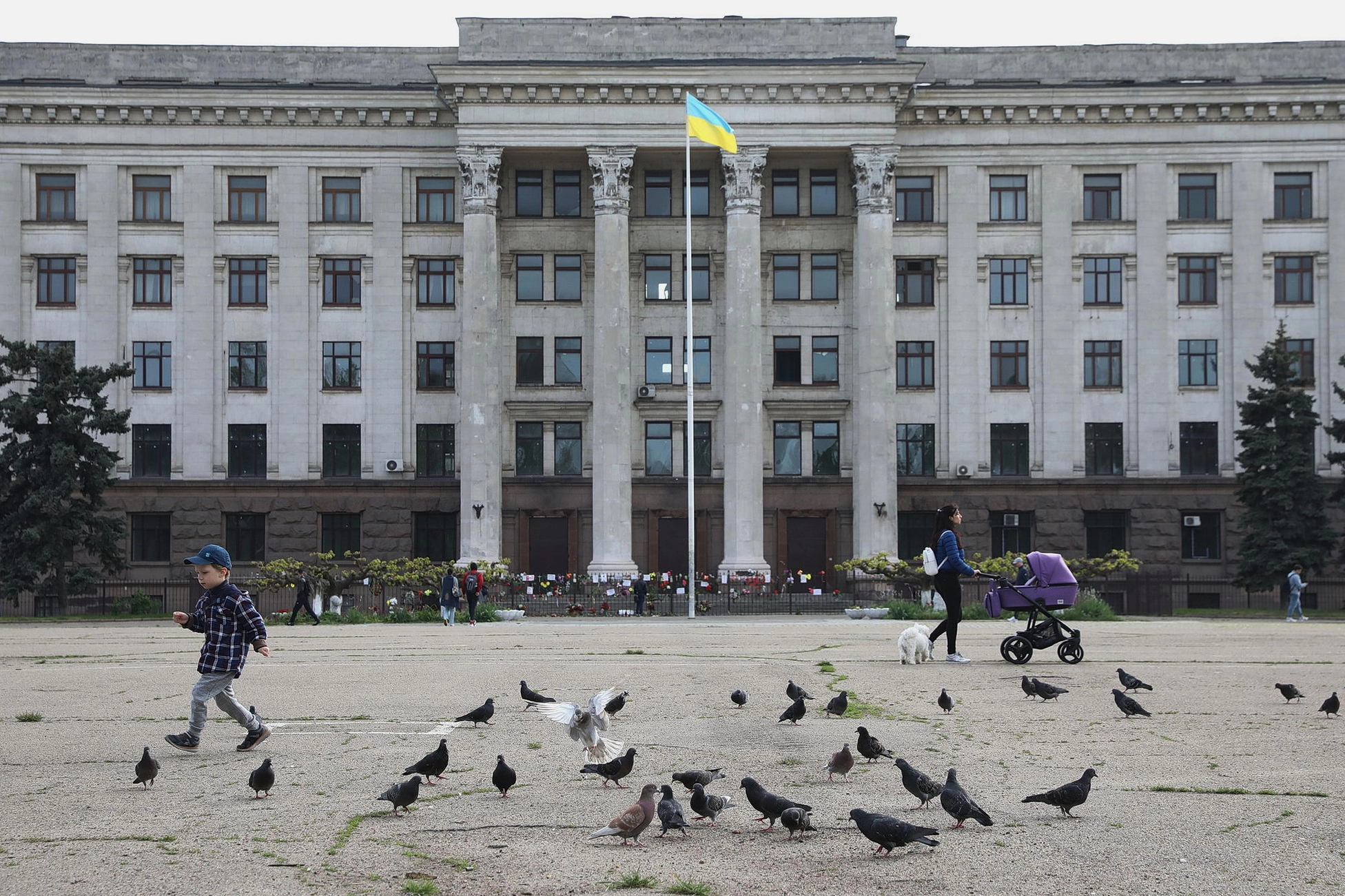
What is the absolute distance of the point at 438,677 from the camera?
1995cm

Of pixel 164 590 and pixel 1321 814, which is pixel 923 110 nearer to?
pixel 164 590

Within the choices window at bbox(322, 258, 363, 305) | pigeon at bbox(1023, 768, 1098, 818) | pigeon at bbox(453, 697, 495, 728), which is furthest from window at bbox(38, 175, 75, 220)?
pigeon at bbox(1023, 768, 1098, 818)

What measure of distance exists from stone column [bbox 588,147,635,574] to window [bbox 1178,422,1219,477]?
21.6 meters

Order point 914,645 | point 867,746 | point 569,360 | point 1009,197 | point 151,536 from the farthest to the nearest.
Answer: point 569,360 → point 1009,197 → point 151,536 → point 914,645 → point 867,746

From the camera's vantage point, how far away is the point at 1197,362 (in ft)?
190

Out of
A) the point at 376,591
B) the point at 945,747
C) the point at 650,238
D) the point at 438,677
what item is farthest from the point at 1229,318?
the point at 945,747

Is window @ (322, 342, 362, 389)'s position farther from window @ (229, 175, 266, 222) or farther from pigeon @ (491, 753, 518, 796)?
pigeon @ (491, 753, 518, 796)

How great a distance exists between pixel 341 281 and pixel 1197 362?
33.7m

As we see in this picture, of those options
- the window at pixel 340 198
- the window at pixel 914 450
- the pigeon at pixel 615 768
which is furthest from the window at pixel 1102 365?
the pigeon at pixel 615 768

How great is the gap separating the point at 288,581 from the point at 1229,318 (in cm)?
3682

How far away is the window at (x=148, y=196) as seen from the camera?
57.8 metres

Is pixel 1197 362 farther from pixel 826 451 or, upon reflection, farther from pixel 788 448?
pixel 788 448

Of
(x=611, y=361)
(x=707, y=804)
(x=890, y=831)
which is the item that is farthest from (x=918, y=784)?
(x=611, y=361)

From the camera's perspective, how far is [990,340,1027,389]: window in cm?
5822
